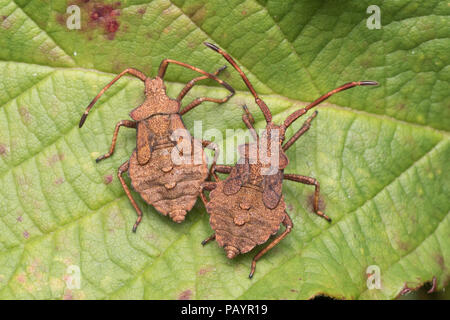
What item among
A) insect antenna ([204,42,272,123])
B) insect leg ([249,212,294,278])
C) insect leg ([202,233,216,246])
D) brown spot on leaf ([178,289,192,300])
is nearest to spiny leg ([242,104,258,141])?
insect antenna ([204,42,272,123])

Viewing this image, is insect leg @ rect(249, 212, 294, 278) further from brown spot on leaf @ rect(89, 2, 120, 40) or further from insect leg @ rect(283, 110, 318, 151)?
brown spot on leaf @ rect(89, 2, 120, 40)

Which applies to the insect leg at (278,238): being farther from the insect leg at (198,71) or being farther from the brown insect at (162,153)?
the insect leg at (198,71)

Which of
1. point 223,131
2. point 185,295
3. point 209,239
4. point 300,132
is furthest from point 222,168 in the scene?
point 185,295

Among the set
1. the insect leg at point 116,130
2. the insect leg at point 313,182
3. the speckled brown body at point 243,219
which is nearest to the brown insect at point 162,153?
the insect leg at point 116,130

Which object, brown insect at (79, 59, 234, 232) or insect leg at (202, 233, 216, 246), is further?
brown insect at (79, 59, 234, 232)

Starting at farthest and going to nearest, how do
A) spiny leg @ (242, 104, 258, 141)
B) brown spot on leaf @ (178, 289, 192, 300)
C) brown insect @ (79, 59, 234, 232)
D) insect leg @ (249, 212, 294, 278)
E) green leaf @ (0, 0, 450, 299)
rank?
spiny leg @ (242, 104, 258, 141) < brown insect @ (79, 59, 234, 232) < insect leg @ (249, 212, 294, 278) < green leaf @ (0, 0, 450, 299) < brown spot on leaf @ (178, 289, 192, 300)
